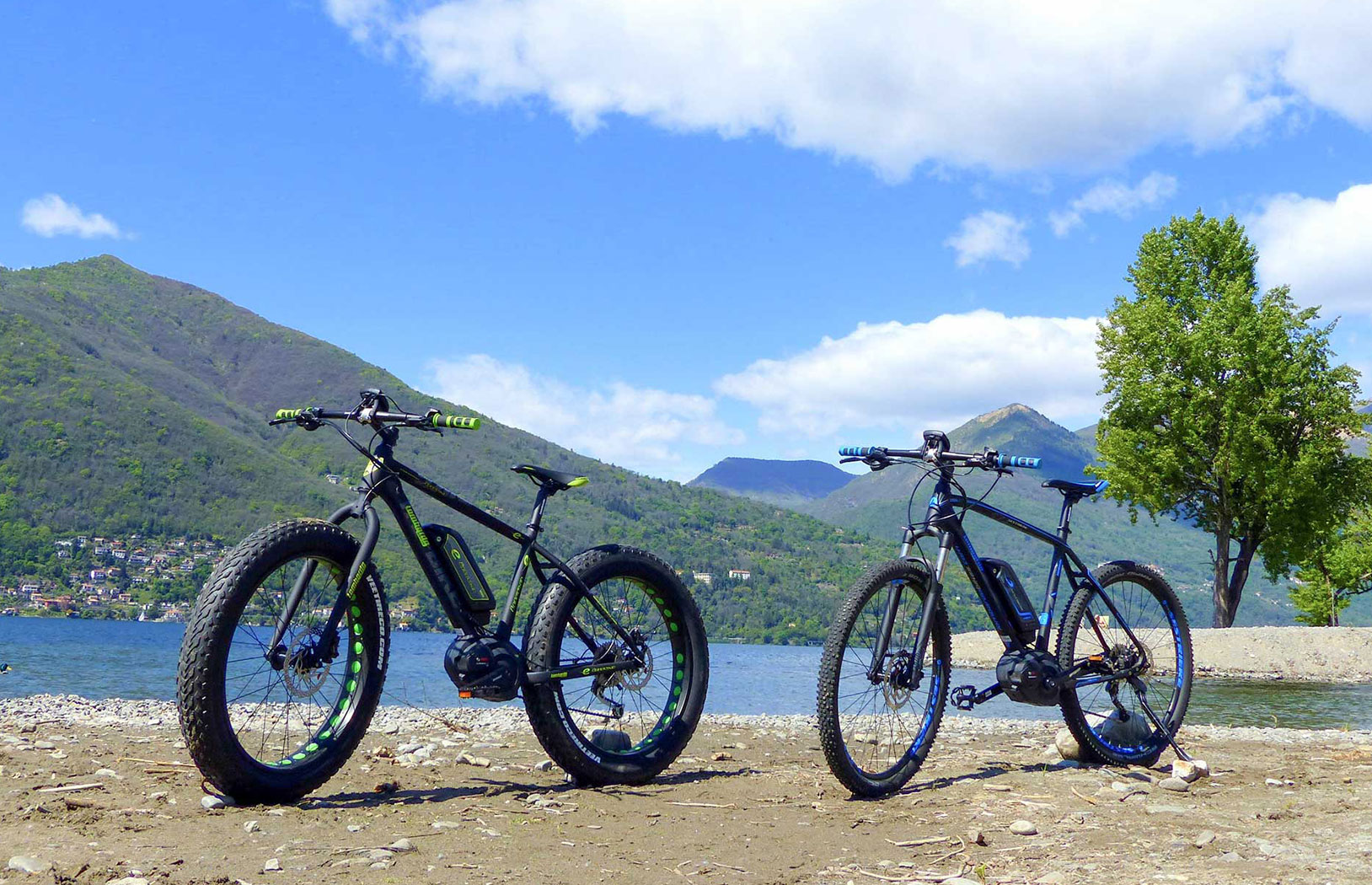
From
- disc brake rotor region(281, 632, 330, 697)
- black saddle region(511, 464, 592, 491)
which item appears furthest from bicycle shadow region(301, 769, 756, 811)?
black saddle region(511, 464, 592, 491)

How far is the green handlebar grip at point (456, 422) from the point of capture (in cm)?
500

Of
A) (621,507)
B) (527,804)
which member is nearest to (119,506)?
(621,507)

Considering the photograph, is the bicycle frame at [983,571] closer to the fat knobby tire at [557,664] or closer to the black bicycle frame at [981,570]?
the black bicycle frame at [981,570]

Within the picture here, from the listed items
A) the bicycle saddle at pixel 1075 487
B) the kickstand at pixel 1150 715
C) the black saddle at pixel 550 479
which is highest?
the bicycle saddle at pixel 1075 487

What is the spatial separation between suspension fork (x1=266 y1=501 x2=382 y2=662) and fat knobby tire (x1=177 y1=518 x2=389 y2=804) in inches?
3.5

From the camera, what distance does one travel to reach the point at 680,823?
478 centimetres

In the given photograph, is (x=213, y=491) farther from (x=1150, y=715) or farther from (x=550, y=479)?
(x=1150, y=715)

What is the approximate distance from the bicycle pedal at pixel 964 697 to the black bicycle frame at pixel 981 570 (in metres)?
0.49

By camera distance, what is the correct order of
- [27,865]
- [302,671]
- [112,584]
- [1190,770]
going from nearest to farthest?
[27,865]
[302,671]
[1190,770]
[112,584]

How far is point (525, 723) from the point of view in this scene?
31.7ft

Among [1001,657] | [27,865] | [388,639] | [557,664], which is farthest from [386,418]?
[1001,657]

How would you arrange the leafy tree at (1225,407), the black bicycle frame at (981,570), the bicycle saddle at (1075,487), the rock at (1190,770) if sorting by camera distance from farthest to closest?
1. the leafy tree at (1225,407)
2. the bicycle saddle at (1075,487)
3. the rock at (1190,770)
4. the black bicycle frame at (981,570)

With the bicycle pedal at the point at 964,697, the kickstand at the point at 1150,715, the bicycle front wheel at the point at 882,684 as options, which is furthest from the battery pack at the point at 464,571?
the kickstand at the point at 1150,715

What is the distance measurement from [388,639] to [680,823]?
1918 millimetres
